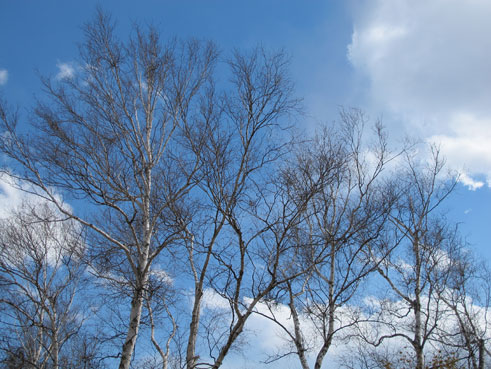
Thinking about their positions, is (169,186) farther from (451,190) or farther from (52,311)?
(451,190)

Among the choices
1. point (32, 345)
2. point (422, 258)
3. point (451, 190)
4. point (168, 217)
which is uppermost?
point (451, 190)

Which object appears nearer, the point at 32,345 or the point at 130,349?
the point at 130,349

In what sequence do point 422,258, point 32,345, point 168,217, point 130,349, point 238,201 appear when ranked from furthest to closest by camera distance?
point 32,345 < point 422,258 < point 168,217 < point 130,349 < point 238,201

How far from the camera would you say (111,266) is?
6539 millimetres

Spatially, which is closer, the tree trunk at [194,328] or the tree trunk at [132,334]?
the tree trunk at [132,334]

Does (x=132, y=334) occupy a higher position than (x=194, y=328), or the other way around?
(x=194, y=328)

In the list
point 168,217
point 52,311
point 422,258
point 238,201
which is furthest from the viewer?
point 422,258

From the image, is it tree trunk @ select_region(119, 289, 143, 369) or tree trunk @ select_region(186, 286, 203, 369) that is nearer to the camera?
tree trunk @ select_region(119, 289, 143, 369)

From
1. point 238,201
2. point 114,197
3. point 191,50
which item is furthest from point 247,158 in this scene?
point 191,50

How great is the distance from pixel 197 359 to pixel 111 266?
2159 millimetres

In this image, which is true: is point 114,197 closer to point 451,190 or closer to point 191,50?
point 191,50

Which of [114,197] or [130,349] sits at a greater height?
[114,197]

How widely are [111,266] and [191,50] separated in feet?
15.6

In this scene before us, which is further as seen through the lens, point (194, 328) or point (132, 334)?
point (194, 328)
